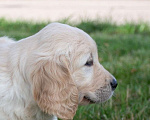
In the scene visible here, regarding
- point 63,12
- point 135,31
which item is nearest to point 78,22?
point 135,31

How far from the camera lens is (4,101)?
124 inches

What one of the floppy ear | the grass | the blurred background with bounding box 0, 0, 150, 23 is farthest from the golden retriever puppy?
the blurred background with bounding box 0, 0, 150, 23

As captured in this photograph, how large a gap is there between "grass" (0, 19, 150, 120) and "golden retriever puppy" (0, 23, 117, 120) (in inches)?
31.8

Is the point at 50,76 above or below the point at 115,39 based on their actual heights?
above

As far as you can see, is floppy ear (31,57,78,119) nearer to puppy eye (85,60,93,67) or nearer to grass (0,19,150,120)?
puppy eye (85,60,93,67)

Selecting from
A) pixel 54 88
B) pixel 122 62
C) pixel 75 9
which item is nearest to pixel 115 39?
pixel 122 62

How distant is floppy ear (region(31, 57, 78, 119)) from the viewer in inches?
117

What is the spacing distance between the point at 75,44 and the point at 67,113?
0.63 m

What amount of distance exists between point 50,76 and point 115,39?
14.1 feet

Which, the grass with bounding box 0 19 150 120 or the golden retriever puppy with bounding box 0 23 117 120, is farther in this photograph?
the grass with bounding box 0 19 150 120

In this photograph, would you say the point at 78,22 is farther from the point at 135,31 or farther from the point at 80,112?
the point at 80,112

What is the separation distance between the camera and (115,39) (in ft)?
23.3

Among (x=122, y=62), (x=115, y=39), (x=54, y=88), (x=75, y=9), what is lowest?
(x=75, y=9)

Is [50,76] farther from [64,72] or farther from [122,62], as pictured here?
[122,62]
